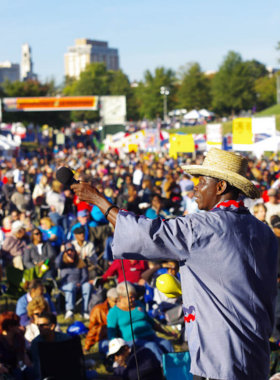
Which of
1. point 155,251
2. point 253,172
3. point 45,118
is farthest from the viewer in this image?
point 45,118

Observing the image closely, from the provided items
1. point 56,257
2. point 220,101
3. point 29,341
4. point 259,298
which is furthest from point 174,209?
point 220,101

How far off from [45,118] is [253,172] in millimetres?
37888

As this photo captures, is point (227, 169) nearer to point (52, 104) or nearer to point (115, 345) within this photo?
point (115, 345)

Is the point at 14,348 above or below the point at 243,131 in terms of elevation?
below

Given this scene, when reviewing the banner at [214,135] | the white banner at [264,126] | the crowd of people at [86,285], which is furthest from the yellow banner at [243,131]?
the crowd of people at [86,285]

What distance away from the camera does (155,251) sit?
2197 millimetres

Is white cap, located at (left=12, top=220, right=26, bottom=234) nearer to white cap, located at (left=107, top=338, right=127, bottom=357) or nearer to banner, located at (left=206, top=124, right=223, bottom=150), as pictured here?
white cap, located at (left=107, top=338, right=127, bottom=357)

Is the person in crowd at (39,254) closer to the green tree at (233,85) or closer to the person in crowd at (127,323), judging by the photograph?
the person in crowd at (127,323)

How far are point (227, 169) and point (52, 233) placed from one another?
6567 millimetres

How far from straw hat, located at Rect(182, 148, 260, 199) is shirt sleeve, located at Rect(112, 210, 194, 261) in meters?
0.34

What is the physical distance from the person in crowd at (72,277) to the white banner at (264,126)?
18.1 feet

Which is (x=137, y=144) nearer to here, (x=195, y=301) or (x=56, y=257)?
(x=56, y=257)

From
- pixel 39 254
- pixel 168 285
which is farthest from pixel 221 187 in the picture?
pixel 39 254

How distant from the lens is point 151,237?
2170mm
